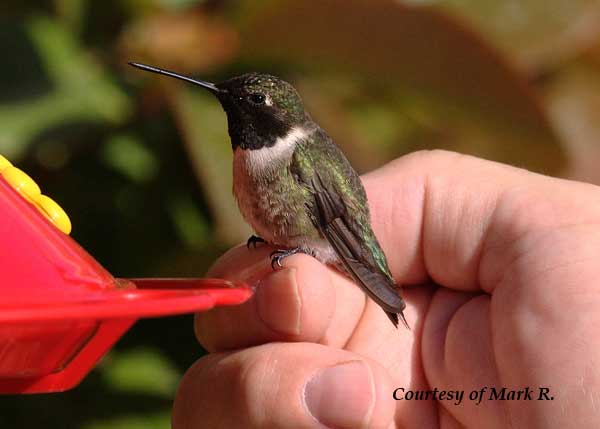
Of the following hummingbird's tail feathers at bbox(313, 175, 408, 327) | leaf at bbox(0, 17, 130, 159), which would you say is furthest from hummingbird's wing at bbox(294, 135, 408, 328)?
leaf at bbox(0, 17, 130, 159)

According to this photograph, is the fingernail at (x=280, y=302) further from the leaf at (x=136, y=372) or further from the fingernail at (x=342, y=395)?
the leaf at (x=136, y=372)

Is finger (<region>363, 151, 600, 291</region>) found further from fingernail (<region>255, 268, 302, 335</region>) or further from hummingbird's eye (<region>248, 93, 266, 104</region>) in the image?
fingernail (<region>255, 268, 302, 335</region>)

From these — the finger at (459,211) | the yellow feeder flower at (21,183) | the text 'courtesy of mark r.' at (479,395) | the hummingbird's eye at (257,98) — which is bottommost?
the text 'courtesy of mark r.' at (479,395)

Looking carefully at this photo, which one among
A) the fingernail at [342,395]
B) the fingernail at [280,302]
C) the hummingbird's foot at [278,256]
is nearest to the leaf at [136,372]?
the hummingbird's foot at [278,256]

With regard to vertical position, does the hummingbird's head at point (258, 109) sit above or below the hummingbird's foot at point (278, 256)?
above

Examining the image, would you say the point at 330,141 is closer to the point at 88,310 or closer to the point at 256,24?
the point at 256,24

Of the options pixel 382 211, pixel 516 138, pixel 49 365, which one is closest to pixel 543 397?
pixel 382 211

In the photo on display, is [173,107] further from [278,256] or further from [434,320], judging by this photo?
[434,320]

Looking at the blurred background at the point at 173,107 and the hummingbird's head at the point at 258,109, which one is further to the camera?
the blurred background at the point at 173,107
